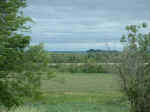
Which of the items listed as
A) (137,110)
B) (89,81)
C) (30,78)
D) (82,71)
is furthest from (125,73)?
(82,71)

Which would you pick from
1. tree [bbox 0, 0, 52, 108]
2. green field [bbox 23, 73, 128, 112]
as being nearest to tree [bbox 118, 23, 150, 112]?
tree [bbox 0, 0, 52, 108]

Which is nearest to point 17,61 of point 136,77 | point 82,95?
point 136,77

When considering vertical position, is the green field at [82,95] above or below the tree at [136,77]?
below

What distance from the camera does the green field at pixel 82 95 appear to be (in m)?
20.9

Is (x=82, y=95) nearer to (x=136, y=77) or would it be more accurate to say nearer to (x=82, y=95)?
(x=82, y=95)

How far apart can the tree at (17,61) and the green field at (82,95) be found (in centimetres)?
928

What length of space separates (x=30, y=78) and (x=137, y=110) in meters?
4.02

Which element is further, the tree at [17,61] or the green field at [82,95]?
the green field at [82,95]

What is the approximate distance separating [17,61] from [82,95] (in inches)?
748

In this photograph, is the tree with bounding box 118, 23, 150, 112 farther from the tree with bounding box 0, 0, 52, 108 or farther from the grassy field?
the grassy field

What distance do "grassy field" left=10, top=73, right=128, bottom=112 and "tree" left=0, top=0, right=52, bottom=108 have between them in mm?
9284

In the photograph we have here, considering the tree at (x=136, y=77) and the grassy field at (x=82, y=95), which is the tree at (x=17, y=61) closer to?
the tree at (x=136, y=77)

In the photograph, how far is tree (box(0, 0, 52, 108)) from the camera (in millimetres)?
9766

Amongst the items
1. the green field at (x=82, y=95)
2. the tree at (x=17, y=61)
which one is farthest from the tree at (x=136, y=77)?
the green field at (x=82, y=95)
